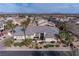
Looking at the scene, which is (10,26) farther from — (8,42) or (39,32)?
(39,32)

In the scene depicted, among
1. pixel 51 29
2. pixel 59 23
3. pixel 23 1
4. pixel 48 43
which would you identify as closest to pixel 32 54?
pixel 48 43

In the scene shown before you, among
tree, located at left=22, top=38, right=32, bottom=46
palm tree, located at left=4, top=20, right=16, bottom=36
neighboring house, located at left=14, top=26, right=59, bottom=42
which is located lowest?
tree, located at left=22, top=38, right=32, bottom=46

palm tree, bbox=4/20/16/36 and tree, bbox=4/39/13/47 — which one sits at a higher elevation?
palm tree, bbox=4/20/16/36

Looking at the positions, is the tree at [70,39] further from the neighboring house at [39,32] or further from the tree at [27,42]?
the tree at [27,42]

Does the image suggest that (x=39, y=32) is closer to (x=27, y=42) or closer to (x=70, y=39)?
(x=27, y=42)

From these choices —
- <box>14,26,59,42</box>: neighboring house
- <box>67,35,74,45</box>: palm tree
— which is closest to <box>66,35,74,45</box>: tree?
<box>67,35,74,45</box>: palm tree

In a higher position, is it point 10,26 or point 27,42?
point 10,26

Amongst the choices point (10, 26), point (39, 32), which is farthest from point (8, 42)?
point (39, 32)

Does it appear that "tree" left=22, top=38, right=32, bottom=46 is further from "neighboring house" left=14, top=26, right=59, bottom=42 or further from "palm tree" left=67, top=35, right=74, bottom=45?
"palm tree" left=67, top=35, right=74, bottom=45

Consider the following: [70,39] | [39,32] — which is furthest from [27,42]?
[70,39]
